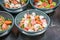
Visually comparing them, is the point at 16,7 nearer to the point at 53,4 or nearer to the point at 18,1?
the point at 18,1

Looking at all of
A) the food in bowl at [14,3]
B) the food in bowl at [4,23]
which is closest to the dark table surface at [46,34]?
the food in bowl at [4,23]

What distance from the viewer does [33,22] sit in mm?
1072

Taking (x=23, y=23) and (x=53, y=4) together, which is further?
(x=53, y=4)

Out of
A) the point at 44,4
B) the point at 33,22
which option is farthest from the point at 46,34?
the point at 44,4

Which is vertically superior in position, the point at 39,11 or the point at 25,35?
the point at 39,11

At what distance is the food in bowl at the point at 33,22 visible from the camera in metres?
1.04

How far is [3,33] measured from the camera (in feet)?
3.39

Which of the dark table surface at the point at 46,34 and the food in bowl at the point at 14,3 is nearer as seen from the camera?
the dark table surface at the point at 46,34

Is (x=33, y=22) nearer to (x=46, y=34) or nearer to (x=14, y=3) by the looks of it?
(x=46, y=34)

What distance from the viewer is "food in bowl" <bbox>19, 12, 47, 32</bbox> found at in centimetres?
104

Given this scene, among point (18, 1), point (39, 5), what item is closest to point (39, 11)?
point (39, 5)

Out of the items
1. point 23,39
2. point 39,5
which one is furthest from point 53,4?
point 23,39

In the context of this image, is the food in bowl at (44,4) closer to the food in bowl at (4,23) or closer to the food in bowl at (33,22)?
the food in bowl at (33,22)

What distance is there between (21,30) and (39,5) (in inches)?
10.3
